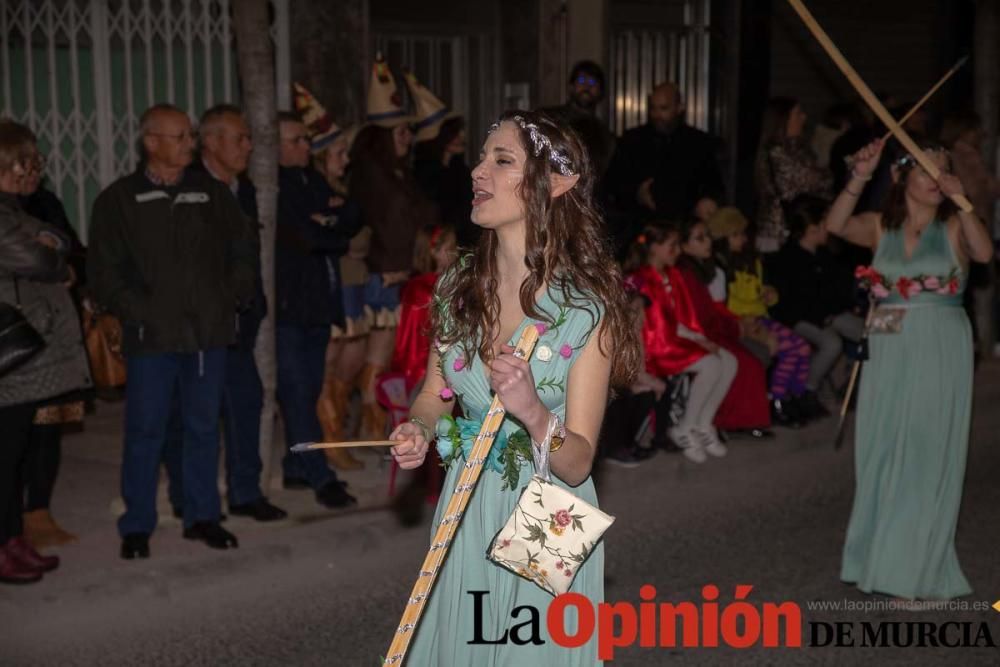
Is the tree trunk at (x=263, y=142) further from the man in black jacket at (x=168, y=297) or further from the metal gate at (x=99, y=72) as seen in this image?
the metal gate at (x=99, y=72)

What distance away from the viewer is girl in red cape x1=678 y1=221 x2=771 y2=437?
10633 millimetres

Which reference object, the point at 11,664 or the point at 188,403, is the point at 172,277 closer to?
the point at 188,403

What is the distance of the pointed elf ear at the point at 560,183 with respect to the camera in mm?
4246

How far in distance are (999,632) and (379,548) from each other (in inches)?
124

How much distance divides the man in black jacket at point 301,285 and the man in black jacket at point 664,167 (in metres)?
3.64

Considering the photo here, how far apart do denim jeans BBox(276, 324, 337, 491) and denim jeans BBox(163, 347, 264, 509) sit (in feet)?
1.55

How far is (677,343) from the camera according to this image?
403 inches

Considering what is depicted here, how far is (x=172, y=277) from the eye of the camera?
7363mm

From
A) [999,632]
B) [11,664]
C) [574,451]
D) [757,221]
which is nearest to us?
[574,451]

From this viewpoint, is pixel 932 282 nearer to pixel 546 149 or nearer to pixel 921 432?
pixel 921 432

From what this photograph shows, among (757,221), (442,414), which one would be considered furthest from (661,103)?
(442,414)

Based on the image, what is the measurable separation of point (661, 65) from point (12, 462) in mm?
9785

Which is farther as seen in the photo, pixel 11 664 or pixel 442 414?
pixel 11 664

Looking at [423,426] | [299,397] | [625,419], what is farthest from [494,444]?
[625,419]
